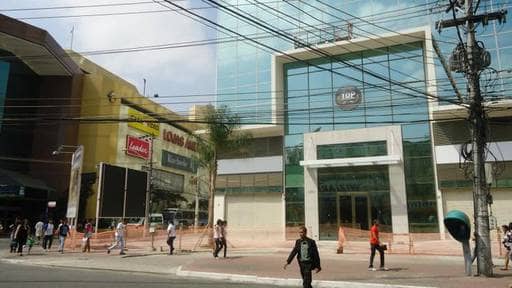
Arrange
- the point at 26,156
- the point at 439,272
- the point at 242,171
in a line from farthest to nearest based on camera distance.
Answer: the point at 26,156 → the point at 242,171 → the point at 439,272

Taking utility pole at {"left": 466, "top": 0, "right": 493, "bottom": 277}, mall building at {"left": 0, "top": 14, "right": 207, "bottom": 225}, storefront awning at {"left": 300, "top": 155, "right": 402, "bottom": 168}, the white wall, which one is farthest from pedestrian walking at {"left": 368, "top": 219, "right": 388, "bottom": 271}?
mall building at {"left": 0, "top": 14, "right": 207, "bottom": 225}

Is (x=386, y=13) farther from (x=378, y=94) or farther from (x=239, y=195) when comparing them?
(x=239, y=195)

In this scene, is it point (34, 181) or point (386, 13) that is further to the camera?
point (34, 181)

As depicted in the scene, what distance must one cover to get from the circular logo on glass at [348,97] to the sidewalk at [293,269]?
1192 cm

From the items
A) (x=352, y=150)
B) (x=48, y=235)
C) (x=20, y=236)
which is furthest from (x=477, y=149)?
(x=48, y=235)

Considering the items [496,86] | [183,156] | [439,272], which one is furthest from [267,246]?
[183,156]

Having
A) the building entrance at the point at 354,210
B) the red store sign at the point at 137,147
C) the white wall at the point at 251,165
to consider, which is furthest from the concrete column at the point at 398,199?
the red store sign at the point at 137,147

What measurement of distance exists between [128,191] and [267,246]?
38.5 ft

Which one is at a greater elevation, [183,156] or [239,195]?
[183,156]

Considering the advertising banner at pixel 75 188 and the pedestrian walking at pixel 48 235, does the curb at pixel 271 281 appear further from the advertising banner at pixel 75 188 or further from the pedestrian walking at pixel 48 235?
the pedestrian walking at pixel 48 235

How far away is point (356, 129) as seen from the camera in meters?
31.5

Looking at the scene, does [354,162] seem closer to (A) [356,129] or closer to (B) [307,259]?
(A) [356,129]

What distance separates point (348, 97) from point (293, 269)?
1828 centimetres

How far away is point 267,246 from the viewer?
27.3 metres
